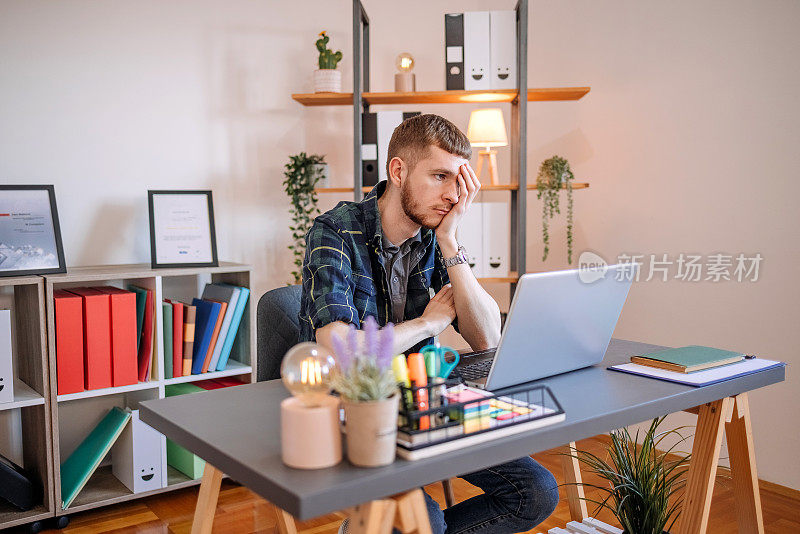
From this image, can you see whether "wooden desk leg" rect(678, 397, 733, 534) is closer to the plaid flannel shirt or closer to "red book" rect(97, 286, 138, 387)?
the plaid flannel shirt

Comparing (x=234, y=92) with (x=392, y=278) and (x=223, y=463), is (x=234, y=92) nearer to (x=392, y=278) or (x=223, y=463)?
(x=392, y=278)

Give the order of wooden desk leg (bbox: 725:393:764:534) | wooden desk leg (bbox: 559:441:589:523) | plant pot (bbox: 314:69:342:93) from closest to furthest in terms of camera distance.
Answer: wooden desk leg (bbox: 725:393:764:534) < wooden desk leg (bbox: 559:441:589:523) < plant pot (bbox: 314:69:342:93)

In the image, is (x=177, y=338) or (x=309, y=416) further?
(x=177, y=338)

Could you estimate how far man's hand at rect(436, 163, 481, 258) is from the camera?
1764 mm

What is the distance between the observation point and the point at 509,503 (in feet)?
5.63

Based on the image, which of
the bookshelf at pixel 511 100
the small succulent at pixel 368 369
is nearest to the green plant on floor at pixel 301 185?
the bookshelf at pixel 511 100

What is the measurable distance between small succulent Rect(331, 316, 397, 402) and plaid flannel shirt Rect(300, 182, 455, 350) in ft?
1.87

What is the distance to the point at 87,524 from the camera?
243cm

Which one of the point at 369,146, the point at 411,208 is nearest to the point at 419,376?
the point at 411,208

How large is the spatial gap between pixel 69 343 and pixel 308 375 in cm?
175

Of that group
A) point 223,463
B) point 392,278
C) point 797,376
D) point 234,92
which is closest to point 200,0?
point 234,92

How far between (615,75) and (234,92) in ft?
5.71

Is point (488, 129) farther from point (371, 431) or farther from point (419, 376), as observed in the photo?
point (371, 431)

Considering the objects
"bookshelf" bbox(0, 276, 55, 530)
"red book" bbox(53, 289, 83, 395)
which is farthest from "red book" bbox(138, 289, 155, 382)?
"bookshelf" bbox(0, 276, 55, 530)
